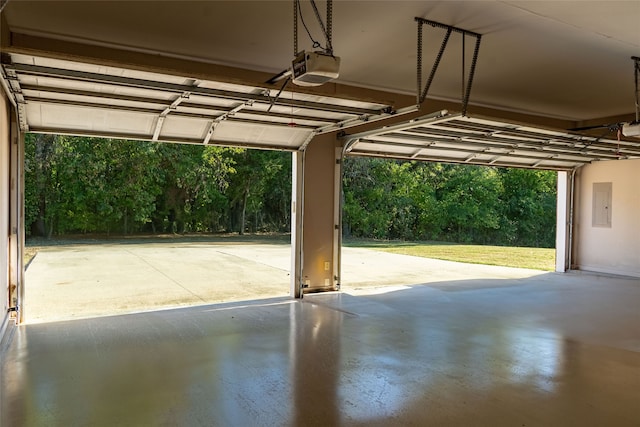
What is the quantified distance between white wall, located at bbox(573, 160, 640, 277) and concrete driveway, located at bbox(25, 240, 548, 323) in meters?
1.33

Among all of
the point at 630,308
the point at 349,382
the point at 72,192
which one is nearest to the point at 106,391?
the point at 349,382

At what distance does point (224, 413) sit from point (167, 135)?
4.40 meters

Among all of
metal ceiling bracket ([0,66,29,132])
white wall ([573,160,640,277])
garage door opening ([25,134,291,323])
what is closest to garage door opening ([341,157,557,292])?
garage door opening ([25,134,291,323])

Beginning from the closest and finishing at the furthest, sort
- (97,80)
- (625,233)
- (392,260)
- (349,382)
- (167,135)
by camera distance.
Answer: (349,382) < (97,80) < (167,135) < (625,233) < (392,260)

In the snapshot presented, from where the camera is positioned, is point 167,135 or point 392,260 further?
point 392,260

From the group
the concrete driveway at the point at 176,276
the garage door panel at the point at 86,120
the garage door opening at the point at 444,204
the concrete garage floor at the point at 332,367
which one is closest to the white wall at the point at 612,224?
the concrete driveway at the point at 176,276

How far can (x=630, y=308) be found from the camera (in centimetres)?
683

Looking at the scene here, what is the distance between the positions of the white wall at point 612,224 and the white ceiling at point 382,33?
13.6ft

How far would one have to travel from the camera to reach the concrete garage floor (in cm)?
318

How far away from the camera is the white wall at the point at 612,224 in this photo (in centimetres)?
998

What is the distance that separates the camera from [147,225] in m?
23.4

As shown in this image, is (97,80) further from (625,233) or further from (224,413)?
(625,233)

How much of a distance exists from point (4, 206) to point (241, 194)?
18.8 m

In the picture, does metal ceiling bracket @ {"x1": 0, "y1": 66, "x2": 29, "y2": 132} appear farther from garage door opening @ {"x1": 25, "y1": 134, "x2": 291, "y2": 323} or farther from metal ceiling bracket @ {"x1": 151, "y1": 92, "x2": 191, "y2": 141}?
garage door opening @ {"x1": 25, "y1": 134, "x2": 291, "y2": 323}
